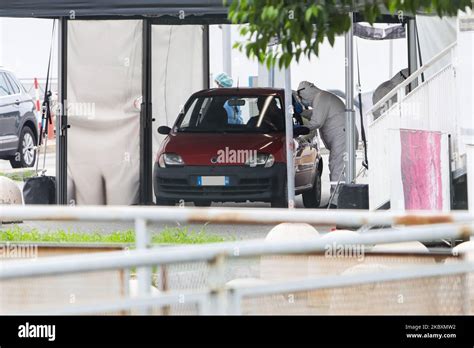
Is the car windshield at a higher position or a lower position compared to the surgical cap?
lower

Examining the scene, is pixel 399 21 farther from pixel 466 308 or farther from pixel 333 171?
pixel 466 308

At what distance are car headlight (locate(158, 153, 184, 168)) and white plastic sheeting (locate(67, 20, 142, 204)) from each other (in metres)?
1.20

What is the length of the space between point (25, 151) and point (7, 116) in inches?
47.6

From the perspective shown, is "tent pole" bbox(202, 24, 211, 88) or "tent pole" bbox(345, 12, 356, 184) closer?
"tent pole" bbox(345, 12, 356, 184)

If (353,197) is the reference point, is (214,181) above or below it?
above

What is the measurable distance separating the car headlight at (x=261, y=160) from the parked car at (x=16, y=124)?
721cm

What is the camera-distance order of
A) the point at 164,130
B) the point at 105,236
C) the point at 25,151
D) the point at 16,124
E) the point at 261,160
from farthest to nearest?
1. the point at 25,151
2. the point at 16,124
3. the point at 164,130
4. the point at 261,160
5. the point at 105,236

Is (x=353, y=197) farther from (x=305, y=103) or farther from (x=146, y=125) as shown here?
(x=305, y=103)

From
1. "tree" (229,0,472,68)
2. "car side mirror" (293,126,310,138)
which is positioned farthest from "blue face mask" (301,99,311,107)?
"tree" (229,0,472,68)

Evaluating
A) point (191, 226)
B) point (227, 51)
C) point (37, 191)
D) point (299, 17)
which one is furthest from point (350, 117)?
point (227, 51)

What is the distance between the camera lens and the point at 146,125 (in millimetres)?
17531

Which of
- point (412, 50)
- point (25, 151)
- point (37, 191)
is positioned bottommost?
point (37, 191)

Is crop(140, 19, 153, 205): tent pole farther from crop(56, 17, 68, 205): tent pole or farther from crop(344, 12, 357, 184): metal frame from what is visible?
crop(344, 12, 357, 184): metal frame

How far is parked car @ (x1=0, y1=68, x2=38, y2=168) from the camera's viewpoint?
21797mm
